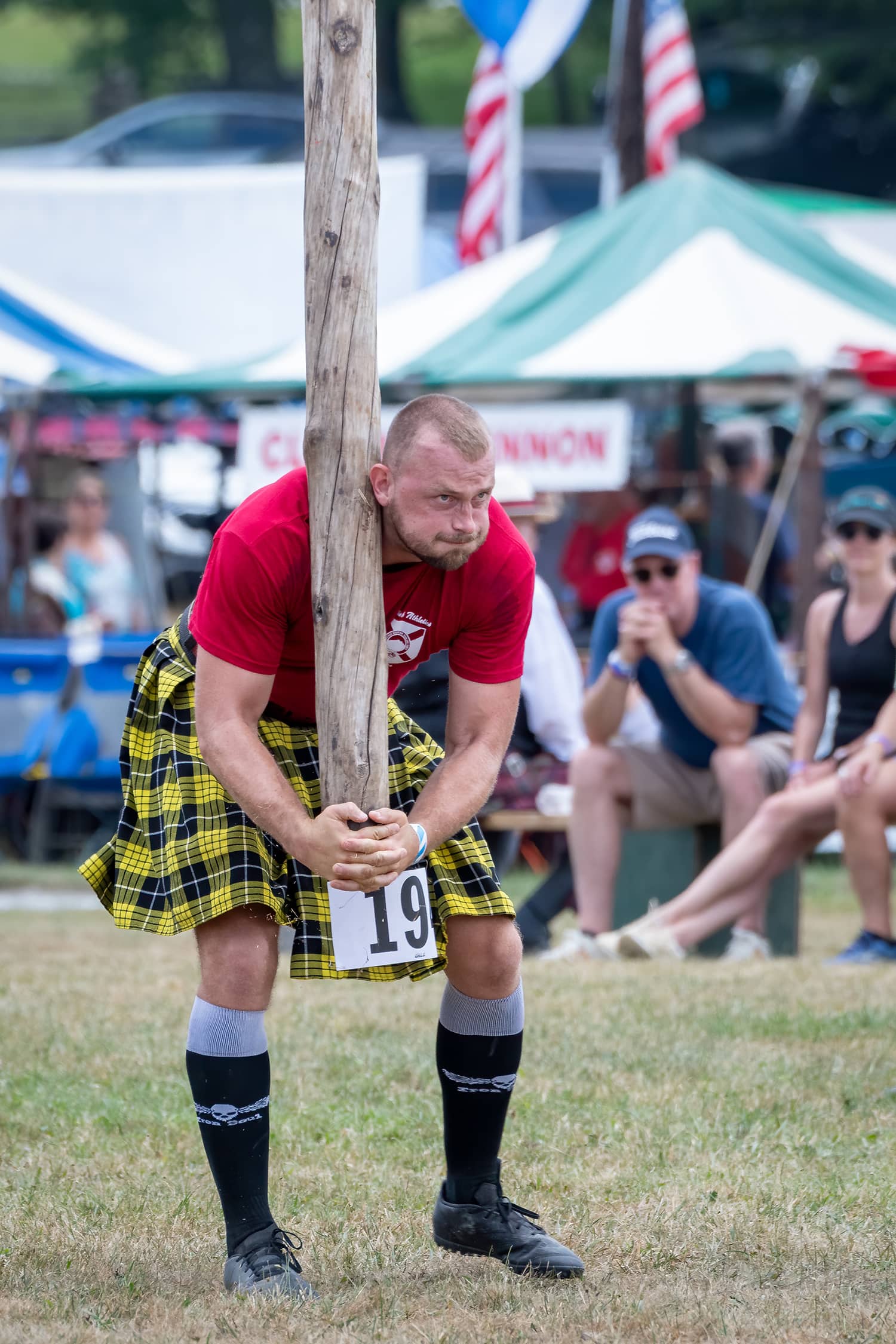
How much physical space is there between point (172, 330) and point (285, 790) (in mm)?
12524

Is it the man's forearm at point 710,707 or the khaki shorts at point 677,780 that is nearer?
the man's forearm at point 710,707

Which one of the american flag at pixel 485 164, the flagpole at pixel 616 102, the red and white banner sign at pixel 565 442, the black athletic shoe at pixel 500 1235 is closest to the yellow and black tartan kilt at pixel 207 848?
the black athletic shoe at pixel 500 1235

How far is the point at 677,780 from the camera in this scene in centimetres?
672

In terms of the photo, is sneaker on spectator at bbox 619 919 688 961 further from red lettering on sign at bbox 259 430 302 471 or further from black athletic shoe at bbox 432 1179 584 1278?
red lettering on sign at bbox 259 430 302 471

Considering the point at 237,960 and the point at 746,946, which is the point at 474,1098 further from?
the point at 746,946

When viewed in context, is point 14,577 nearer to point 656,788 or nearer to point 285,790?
point 656,788

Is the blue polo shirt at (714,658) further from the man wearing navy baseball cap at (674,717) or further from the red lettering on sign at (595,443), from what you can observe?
the red lettering on sign at (595,443)

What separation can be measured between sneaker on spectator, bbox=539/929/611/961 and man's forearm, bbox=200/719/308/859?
3.59 meters

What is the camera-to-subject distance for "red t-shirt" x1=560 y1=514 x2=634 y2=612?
33.2ft

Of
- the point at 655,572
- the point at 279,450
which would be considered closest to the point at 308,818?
the point at 655,572

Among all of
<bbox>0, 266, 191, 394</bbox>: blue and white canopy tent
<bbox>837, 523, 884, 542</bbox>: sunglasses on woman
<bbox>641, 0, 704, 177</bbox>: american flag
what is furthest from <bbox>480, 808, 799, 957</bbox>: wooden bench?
<bbox>641, 0, 704, 177</bbox>: american flag

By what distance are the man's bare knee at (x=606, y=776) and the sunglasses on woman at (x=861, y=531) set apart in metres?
1.11

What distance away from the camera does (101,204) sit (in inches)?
576

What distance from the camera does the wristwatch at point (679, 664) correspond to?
6270 mm
